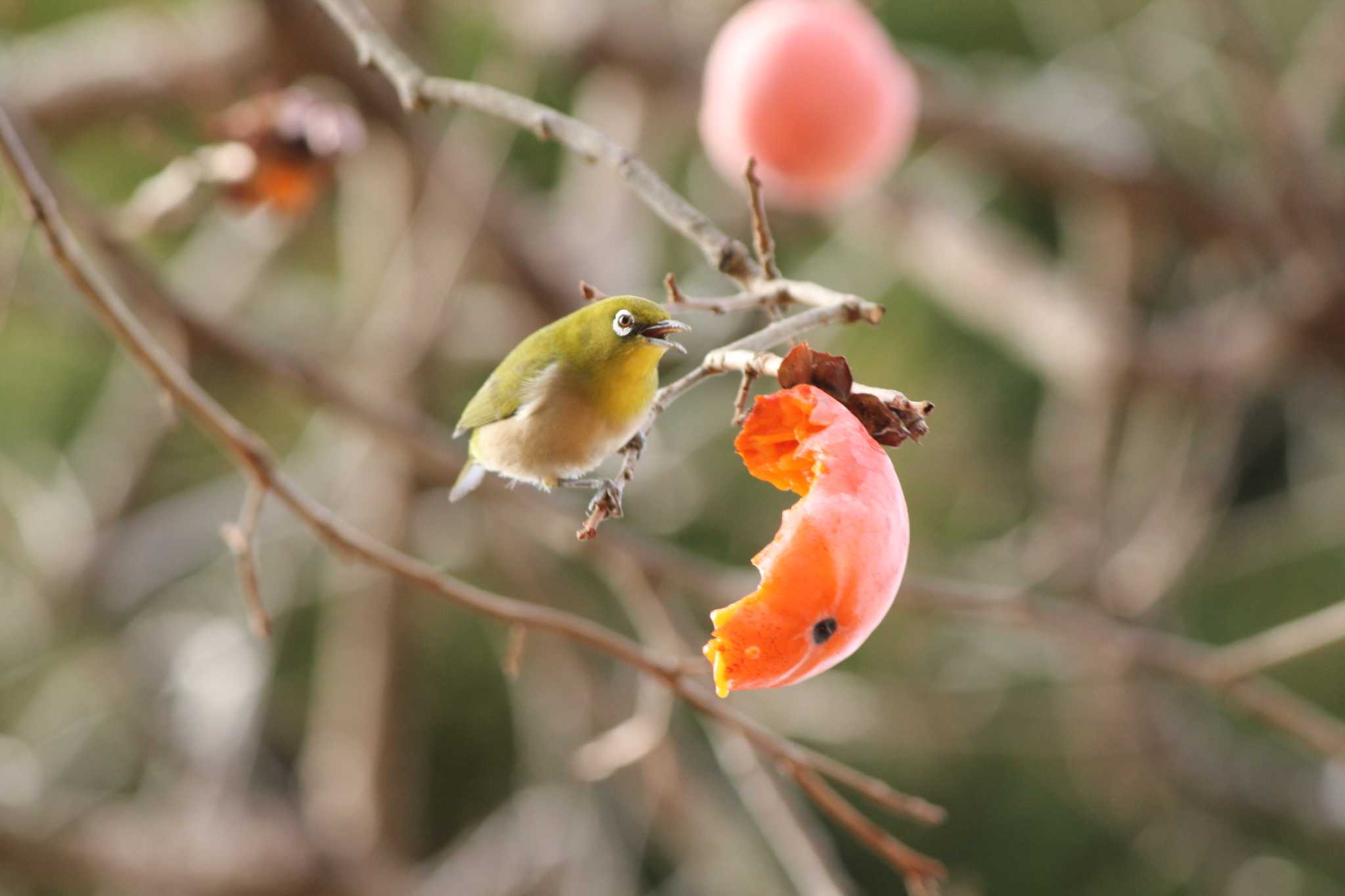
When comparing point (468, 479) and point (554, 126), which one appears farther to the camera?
point (468, 479)

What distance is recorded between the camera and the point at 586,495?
2.47 meters

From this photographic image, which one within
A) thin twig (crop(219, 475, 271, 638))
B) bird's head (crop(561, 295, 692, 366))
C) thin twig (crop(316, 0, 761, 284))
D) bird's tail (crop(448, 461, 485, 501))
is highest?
thin twig (crop(316, 0, 761, 284))

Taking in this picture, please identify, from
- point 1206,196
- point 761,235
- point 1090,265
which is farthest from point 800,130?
point 1090,265

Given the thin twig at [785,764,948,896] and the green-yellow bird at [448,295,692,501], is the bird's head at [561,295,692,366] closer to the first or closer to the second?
the green-yellow bird at [448,295,692,501]

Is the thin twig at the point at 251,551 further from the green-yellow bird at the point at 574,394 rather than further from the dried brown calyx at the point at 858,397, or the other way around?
the dried brown calyx at the point at 858,397

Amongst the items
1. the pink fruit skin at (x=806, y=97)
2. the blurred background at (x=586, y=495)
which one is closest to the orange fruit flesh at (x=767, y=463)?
the blurred background at (x=586, y=495)

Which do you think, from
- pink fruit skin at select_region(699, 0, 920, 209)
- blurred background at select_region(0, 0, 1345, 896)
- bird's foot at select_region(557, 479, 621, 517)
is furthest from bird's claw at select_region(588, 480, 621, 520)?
pink fruit skin at select_region(699, 0, 920, 209)

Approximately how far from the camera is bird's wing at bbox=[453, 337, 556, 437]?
73 cm

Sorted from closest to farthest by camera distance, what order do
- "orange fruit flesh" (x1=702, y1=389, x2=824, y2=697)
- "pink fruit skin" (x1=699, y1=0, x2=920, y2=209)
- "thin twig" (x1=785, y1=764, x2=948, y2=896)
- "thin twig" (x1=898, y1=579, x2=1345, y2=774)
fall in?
"orange fruit flesh" (x1=702, y1=389, x2=824, y2=697)
"thin twig" (x1=785, y1=764, x2=948, y2=896)
"thin twig" (x1=898, y1=579, x2=1345, y2=774)
"pink fruit skin" (x1=699, y1=0, x2=920, y2=209)

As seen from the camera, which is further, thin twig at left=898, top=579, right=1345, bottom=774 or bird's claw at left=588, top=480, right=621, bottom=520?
thin twig at left=898, top=579, right=1345, bottom=774

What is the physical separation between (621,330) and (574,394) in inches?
2.7

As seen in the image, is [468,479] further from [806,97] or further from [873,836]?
[806,97]

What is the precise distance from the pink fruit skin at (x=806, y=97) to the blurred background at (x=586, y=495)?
20cm

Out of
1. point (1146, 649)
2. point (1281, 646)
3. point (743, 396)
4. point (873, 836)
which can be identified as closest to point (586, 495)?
point (1146, 649)
